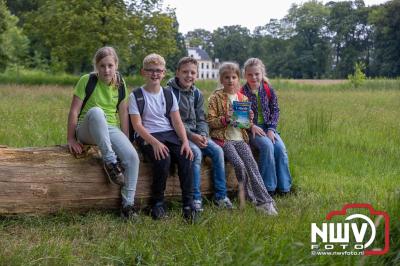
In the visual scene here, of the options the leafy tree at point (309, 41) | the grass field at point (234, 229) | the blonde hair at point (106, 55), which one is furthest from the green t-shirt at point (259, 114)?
the leafy tree at point (309, 41)

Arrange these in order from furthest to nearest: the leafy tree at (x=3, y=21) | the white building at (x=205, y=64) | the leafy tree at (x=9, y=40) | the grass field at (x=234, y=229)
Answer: the white building at (x=205, y=64), the leafy tree at (x=9, y=40), the leafy tree at (x=3, y=21), the grass field at (x=234, y=229)

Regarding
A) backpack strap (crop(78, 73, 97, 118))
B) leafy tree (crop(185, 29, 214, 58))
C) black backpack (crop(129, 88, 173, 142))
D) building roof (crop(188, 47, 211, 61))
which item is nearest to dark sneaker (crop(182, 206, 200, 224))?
black backpack (crop(129, 88, 173, 142))

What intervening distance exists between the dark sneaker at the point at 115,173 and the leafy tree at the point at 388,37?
71.9 meters

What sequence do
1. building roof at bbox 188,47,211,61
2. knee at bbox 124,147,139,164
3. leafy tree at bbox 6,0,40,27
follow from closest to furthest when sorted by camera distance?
knee at bbox 124,147,139,164 < leafy tree at bbox 6,0,40,27 < building roof at bbox 188,47,211,61

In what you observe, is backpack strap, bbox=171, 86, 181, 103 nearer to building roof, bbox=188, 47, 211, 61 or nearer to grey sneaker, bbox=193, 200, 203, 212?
grey sneaker, bbox=193, 200, 203, 212

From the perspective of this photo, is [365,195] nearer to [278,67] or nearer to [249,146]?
[249,146]

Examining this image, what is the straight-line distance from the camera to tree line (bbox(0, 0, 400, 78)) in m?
24.7

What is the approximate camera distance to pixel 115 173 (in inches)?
187

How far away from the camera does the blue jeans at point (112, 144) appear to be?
15.6 feet

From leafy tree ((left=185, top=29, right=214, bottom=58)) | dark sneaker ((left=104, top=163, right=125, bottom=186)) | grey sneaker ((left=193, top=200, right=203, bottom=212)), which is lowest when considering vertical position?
grey sneaker ((left=193, top=200, right=203, bottom=212))

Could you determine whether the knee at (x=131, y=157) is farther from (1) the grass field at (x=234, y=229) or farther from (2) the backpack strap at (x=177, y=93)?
(2) the backpack strap at (x=177, y=93)

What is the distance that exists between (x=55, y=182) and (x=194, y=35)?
12115 centimetres

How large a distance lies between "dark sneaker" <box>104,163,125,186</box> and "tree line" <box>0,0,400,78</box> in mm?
19790

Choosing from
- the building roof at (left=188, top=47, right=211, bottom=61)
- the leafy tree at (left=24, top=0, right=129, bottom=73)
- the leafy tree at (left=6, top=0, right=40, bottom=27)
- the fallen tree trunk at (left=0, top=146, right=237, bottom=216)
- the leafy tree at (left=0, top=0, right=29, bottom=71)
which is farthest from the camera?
the building roof at (left=188, top=47, right=211, bottom=61)
